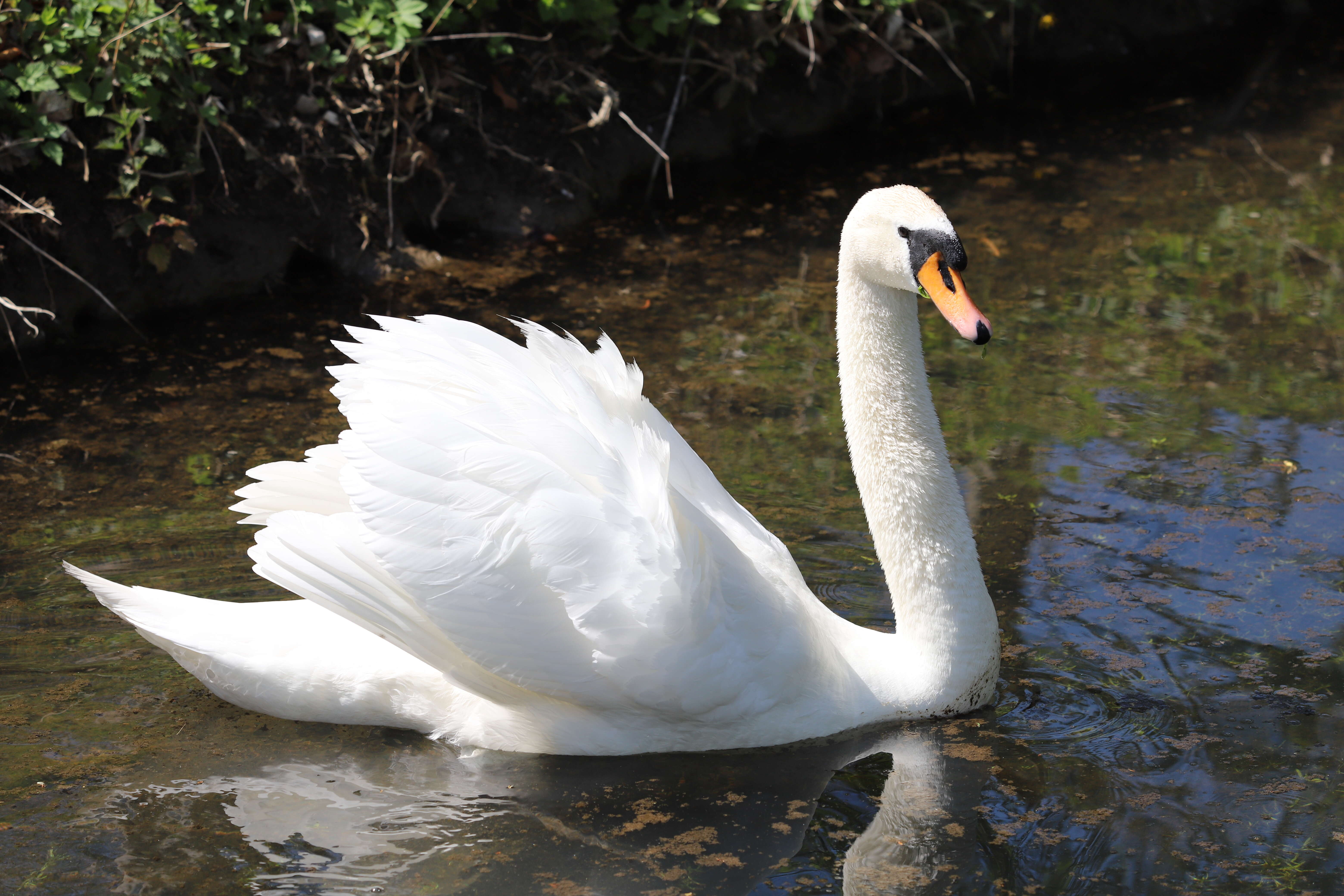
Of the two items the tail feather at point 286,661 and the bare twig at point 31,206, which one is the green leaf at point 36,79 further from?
the tail feather at point 286,661

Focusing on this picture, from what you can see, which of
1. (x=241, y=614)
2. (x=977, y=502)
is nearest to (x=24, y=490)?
(x=241, y=614)

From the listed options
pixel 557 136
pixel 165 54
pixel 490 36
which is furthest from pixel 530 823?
pixel 557 136

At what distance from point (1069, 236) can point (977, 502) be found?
302cm

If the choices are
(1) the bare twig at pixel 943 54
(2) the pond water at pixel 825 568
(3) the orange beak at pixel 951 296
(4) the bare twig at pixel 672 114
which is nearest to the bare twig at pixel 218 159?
(2) the pond water at pixel 825 568

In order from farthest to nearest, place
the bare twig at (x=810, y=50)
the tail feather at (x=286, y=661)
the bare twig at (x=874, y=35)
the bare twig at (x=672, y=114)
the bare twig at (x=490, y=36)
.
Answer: the bare twig at (x=874, y=35) < the bare twig at (x=672, y=114) < the bare twig at (x=810, y=50) < the bare twig at (x=490, y=36) < the tail feather at (x=286, y=661)

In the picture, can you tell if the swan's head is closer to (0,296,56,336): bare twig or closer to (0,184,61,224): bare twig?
(0,296,56,336): bare twig

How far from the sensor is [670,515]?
362 cm

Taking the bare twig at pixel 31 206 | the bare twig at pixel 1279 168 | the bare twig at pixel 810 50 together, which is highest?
the bare twig at pixel 810 50

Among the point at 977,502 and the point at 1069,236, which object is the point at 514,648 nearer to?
the point at 977,502

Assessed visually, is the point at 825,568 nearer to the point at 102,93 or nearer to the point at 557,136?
the point at 102,93

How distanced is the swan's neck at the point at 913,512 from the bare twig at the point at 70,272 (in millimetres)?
3299

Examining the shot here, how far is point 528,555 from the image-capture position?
3584 millimetres

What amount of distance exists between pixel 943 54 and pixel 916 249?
188 inches

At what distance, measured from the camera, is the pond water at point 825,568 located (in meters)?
3.48
